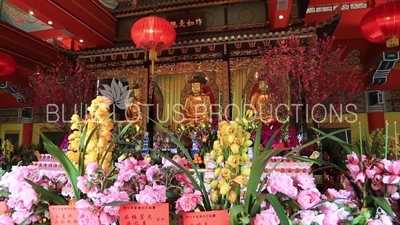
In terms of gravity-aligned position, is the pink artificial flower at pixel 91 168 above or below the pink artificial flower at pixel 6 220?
above

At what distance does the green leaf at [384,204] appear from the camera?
2.83 feet

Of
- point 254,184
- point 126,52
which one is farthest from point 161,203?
point 126,52

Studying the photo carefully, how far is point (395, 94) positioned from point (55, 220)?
7.44m

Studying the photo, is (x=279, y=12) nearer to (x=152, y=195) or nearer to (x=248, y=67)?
(x=248, y=67)

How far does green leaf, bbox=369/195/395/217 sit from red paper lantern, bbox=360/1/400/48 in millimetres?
3309

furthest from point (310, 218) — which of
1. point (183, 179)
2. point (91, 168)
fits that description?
point (91, 168)

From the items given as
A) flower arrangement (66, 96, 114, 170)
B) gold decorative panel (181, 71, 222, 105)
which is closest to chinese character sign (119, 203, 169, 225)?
flower arrangement (66, 96, 114, 170)

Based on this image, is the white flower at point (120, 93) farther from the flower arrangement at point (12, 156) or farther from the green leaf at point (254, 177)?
the green leaf at point (254, 177)

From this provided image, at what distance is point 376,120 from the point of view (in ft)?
21.7

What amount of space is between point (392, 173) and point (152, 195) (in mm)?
Answer: 748

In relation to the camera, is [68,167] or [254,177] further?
[68,167]

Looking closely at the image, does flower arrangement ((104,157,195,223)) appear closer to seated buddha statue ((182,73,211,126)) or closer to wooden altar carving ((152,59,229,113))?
wooden altar carving ((152,59,229,113))

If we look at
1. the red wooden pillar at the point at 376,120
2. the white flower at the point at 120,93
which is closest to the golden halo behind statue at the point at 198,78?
the white flower at the point at 120,93

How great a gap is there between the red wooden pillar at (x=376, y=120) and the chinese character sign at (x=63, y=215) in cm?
688
